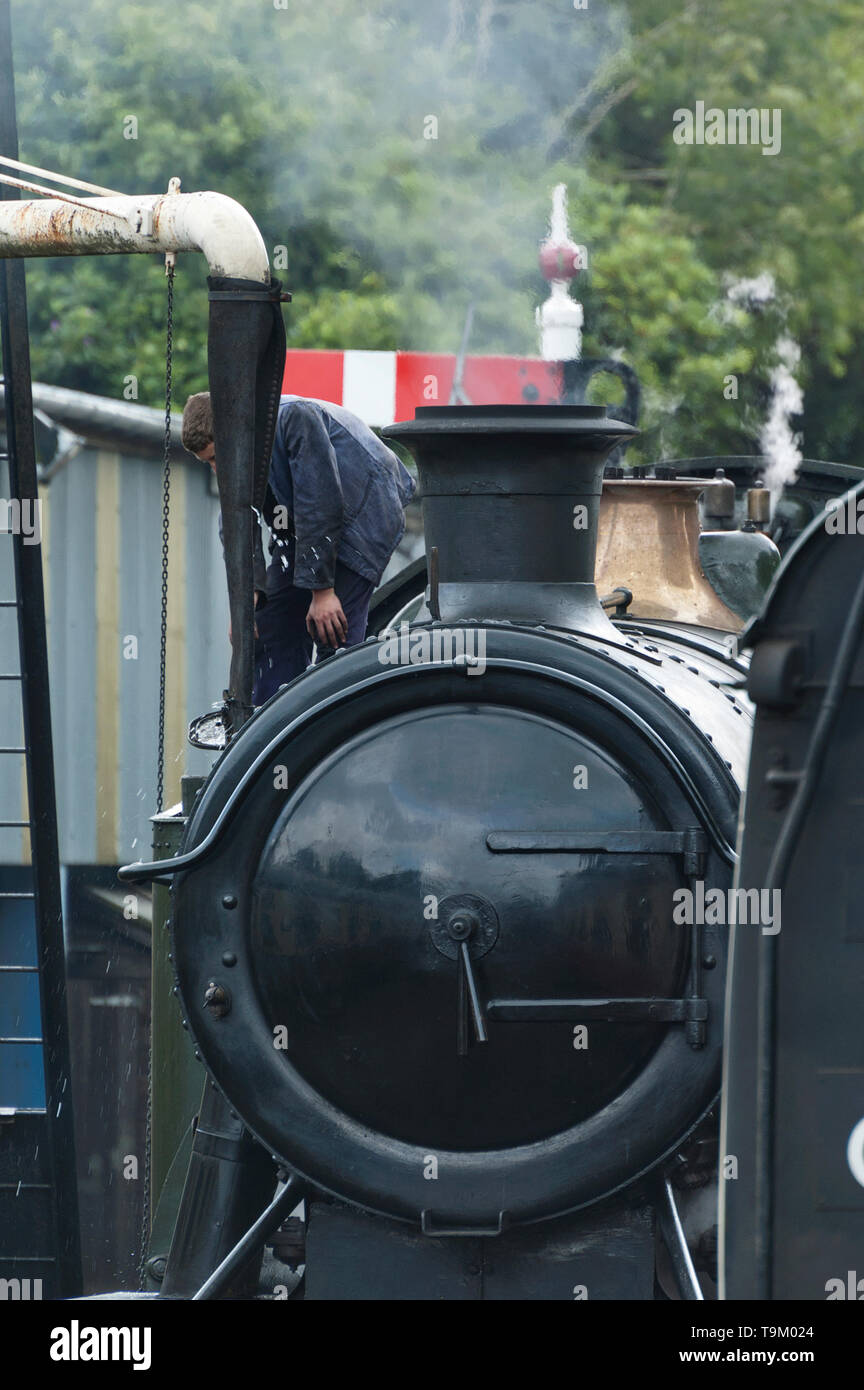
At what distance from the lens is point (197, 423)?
3.94 meters

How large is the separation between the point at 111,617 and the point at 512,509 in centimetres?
517

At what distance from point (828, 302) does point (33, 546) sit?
40.8ft

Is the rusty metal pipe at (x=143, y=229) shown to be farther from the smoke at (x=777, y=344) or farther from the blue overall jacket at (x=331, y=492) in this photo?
the smoke at (x=777, y=344)

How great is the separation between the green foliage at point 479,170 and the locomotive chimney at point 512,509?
2.99m

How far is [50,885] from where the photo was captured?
14.8ft

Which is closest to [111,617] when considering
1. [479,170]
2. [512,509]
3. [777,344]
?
[479,170]

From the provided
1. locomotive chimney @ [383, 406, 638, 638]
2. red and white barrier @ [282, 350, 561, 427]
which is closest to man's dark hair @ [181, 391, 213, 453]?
locomotive chimney @ [383, 406, 638, 638]

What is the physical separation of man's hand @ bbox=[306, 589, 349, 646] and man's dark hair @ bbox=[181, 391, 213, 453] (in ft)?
1.37

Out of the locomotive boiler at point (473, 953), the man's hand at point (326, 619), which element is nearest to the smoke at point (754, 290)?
the man's hand at point (326, 619)

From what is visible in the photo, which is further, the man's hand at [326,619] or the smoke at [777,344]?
the smoke at [777,344]

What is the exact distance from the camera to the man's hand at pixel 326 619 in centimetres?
405

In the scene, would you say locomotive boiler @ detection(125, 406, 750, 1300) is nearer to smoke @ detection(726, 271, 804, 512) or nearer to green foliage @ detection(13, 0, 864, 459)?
green foliage @ detection(13, 0, 864, 459)
